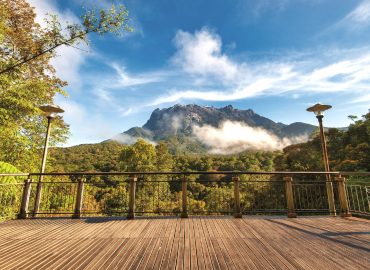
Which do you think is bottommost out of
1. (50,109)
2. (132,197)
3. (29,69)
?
(132,197)

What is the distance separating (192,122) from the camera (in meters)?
184

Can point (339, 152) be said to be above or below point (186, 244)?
above

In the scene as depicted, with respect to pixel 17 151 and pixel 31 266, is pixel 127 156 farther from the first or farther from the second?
pixel 31 266

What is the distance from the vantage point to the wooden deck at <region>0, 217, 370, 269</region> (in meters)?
3.22

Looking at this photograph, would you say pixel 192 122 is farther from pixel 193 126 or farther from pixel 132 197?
pixel 132 197

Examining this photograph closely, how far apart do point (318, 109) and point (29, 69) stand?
53.1 ft

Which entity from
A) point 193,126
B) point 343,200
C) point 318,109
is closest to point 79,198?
point 343,200

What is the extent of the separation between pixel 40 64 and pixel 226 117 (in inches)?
6977

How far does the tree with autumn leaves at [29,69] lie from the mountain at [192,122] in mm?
124148

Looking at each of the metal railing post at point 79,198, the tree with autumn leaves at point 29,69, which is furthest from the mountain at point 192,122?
the metal railing post at point 79,198

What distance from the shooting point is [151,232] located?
508cm

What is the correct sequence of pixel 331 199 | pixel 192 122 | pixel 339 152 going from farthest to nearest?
pixel 192 122
pixel 339 152
pixel 331 199

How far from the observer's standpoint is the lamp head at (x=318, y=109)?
26.4ft

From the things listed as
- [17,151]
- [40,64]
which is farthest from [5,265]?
[40,64]
